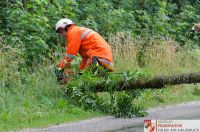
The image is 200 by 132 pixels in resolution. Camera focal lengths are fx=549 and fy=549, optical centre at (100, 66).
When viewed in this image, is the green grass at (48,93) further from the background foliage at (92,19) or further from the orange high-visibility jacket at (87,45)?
the background foliage at (92,19)

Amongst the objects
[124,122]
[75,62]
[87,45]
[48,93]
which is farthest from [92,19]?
[124,122]

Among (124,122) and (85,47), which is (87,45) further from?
(124,122)

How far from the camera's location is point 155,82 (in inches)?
387

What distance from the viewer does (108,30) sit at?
54.2 feet

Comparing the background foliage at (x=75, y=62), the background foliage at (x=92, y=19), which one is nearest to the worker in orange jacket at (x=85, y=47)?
the background foliage at (x=75, y=62)

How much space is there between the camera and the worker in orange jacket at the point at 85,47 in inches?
444

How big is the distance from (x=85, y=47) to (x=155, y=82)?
7.38 ft

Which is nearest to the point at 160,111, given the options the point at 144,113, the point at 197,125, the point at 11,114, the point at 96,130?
the point at 144,113

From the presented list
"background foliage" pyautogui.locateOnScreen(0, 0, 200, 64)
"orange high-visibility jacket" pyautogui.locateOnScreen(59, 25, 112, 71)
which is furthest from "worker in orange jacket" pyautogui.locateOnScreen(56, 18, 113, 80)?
"background foliage" pyautogui.locateOnScreen(0, 0, 200, 64)

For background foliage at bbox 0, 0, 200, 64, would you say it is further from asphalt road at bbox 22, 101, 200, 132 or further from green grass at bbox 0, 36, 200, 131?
Answer: asphalt road at bbox 22, 101, 200, 132

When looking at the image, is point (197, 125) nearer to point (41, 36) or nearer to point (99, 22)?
point (41, 36)

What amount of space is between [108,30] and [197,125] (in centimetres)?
1101

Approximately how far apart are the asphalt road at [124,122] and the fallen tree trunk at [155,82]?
62 centimetres

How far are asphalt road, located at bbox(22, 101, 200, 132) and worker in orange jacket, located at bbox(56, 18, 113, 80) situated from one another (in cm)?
144
